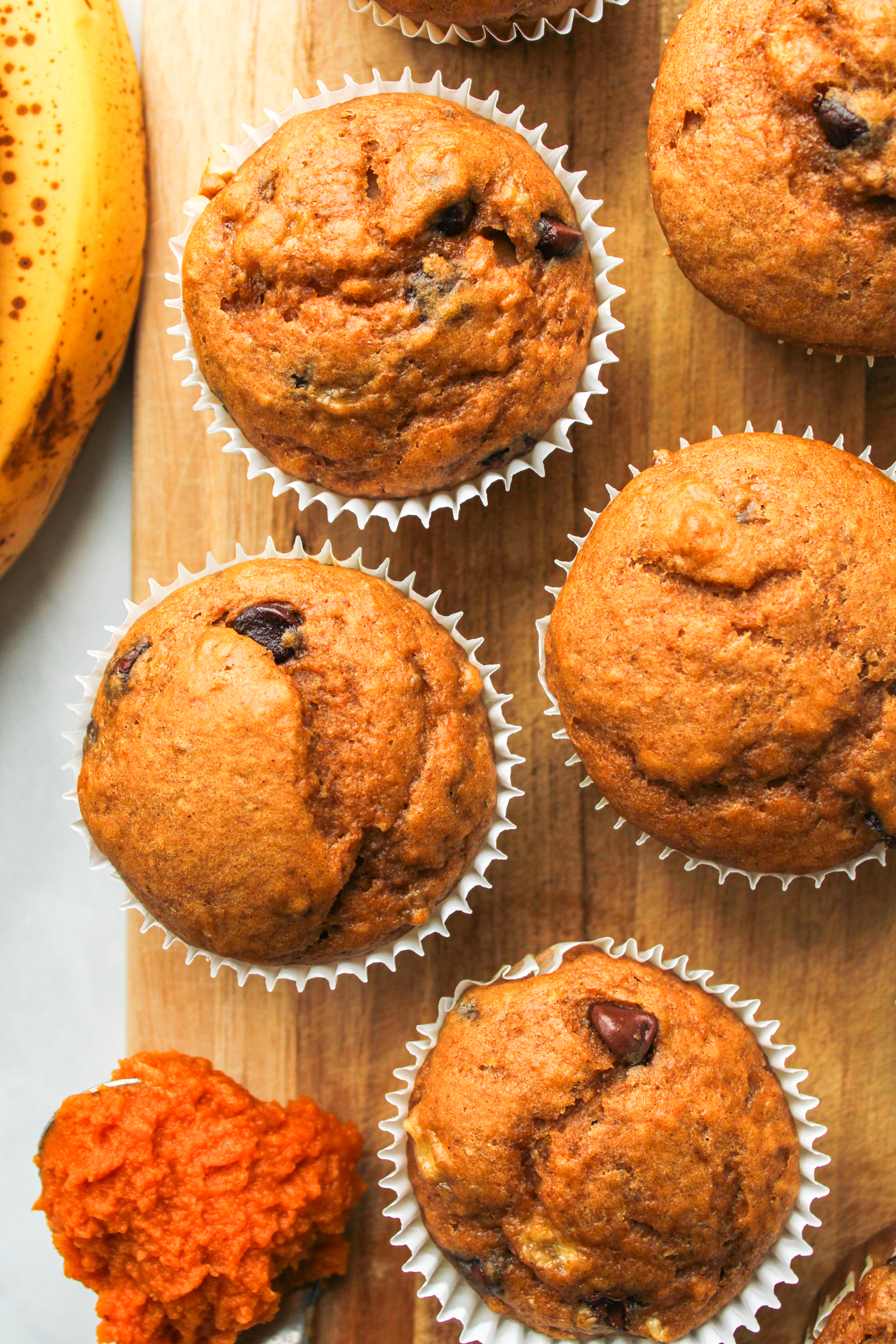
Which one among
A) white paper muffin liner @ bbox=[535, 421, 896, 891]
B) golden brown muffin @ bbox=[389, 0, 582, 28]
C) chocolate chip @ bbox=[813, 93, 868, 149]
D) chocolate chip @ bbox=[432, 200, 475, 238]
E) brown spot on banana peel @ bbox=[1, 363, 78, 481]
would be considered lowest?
white paper muffin liner @ bbox=[535, 421, 896, 891]

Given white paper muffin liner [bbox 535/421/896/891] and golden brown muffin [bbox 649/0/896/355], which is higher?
golden brown muffin [bbox 649/0/896/355]

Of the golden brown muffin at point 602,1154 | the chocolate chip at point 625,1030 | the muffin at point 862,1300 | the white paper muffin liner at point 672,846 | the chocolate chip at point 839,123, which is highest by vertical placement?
the chocolate chip at point 839,123

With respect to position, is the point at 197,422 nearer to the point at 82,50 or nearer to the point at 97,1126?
the point at 82,50

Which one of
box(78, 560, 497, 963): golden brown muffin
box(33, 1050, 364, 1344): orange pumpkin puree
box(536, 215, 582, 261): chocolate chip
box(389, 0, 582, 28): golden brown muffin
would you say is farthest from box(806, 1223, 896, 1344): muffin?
box(389, 0, 582, 28): golden brown muffin

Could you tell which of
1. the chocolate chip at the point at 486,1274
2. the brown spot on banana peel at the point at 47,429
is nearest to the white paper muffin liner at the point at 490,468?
the brown spot on banana peel at the point at 47,429

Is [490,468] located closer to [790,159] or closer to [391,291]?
[391,291]

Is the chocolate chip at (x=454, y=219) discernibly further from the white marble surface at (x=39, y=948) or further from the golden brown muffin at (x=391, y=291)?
the white marble surface at (x=39, y=948)

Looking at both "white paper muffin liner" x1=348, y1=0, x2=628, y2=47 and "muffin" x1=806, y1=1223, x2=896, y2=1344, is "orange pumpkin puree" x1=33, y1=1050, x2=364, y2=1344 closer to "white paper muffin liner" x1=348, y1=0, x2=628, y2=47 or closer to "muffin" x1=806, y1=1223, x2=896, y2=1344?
"muffin" x1=806, y1=1223, x2=896, y2=1344
